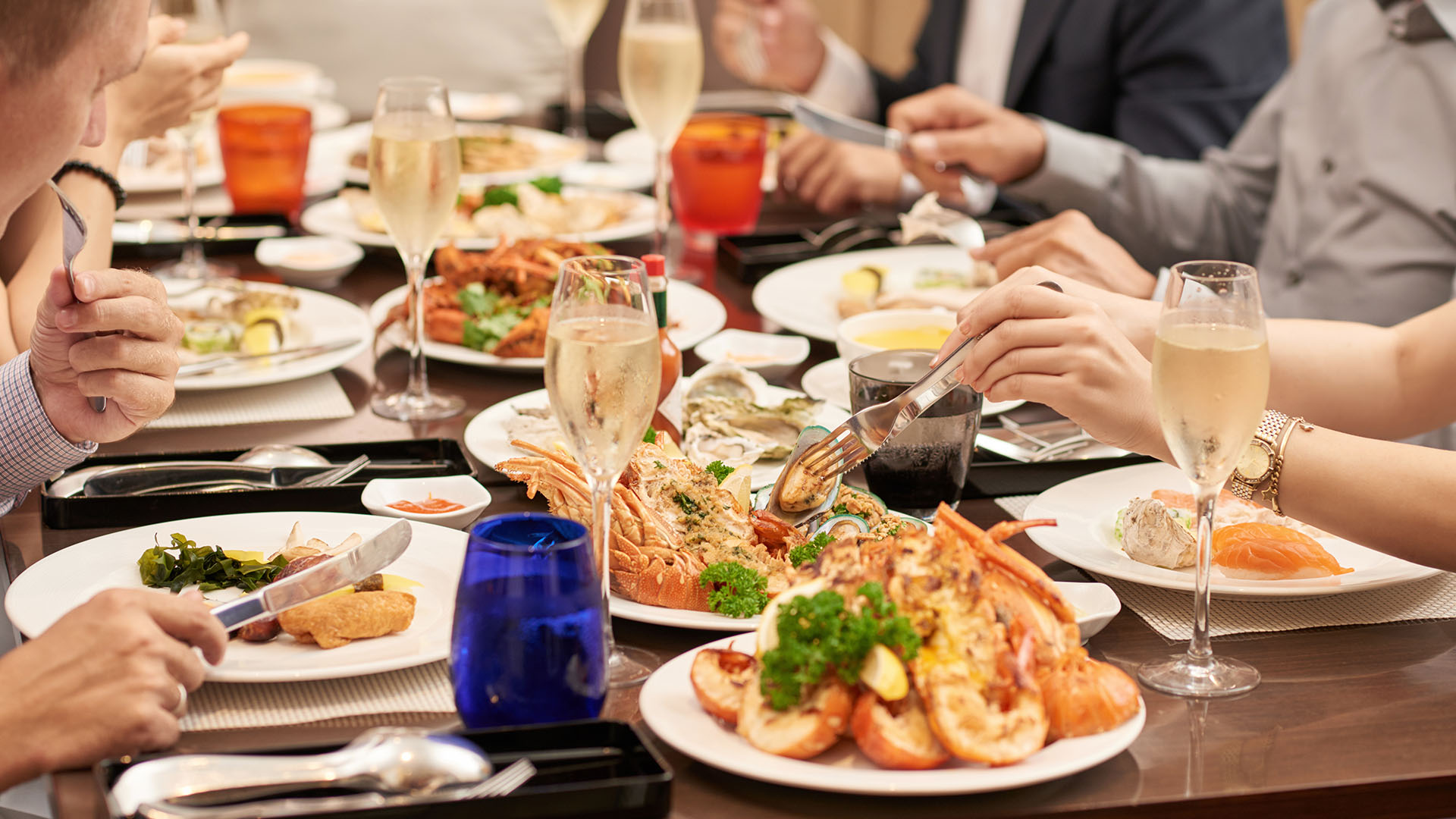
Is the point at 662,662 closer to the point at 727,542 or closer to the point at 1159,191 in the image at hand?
the point at 727,542

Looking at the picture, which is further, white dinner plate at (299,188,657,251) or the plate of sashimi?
white dinner plate at (299,188,657,251)

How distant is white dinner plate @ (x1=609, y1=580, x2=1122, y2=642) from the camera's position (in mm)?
1140

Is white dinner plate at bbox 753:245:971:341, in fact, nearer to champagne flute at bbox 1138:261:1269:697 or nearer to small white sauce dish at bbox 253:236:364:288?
small white sauce dish at bbox 253:236:364:288

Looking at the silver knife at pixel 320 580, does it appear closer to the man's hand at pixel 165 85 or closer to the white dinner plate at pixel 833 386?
the white dinner plate at pixel 833 386

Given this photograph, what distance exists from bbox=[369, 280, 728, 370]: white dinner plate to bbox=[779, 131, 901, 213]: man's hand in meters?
0.61

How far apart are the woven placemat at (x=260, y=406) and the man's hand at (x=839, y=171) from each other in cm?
126

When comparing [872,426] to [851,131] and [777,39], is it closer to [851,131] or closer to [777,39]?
[851,131]

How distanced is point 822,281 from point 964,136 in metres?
0.64

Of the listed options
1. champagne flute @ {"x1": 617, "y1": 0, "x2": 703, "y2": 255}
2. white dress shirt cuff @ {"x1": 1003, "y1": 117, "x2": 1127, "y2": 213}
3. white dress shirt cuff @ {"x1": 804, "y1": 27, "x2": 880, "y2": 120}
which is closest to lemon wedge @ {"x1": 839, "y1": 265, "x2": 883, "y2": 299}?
champagne flute @ {"x1": 617, "y1": 0, "x2": 703, "y2": 255}

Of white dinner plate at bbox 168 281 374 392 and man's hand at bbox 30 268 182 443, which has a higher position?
man's hand at bbox 30 268 182 443

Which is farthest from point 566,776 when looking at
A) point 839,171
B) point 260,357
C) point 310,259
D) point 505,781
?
point 839,171

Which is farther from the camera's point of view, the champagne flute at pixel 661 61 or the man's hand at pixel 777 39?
the man's hand at pixel 777 39

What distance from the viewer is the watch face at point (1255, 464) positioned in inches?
51.7

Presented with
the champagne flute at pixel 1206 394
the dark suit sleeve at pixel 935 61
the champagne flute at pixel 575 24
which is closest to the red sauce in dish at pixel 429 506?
the champagne flute at pixel 1206 394
